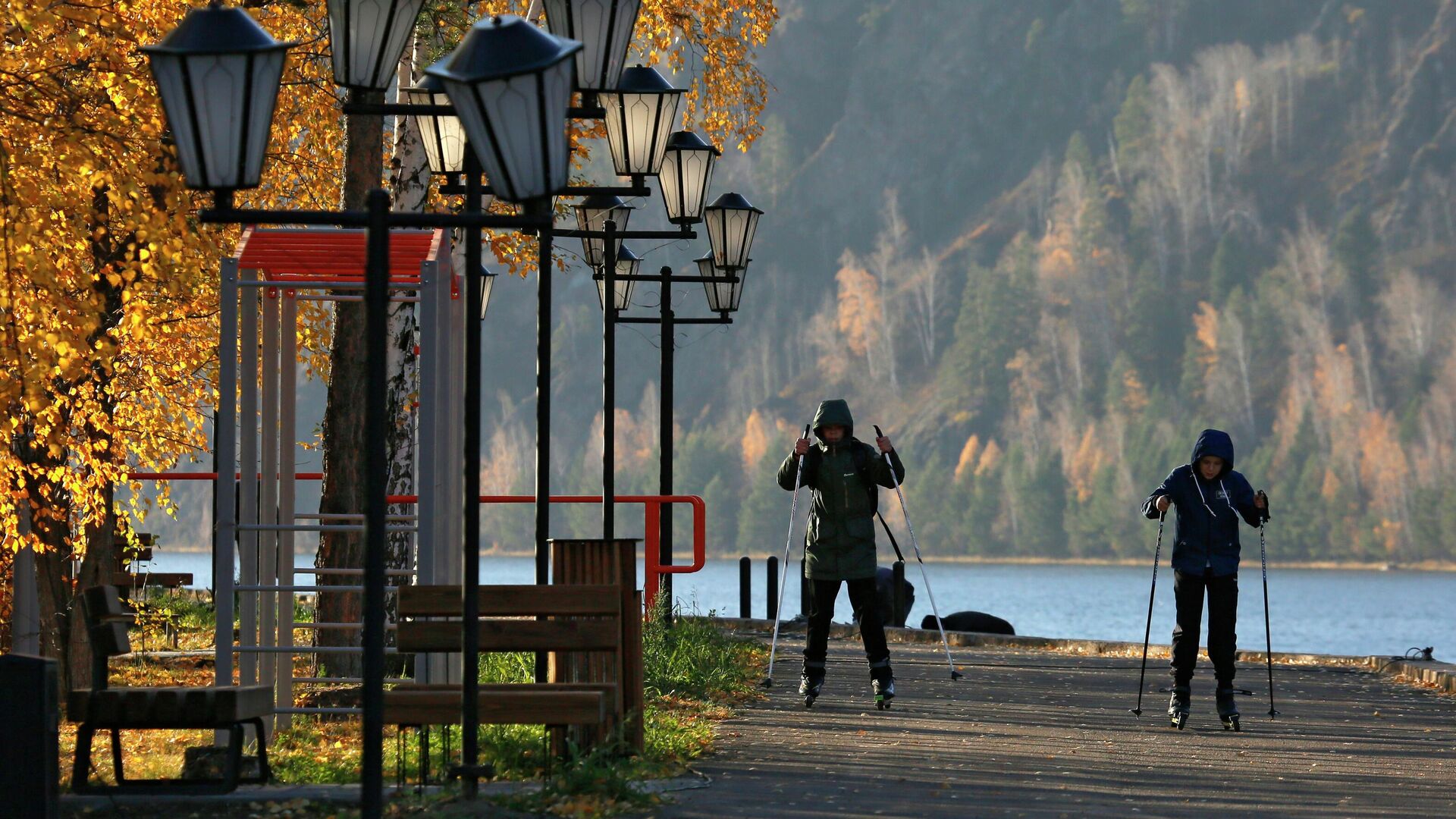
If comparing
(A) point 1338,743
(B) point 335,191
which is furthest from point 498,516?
(A) point 1338,743

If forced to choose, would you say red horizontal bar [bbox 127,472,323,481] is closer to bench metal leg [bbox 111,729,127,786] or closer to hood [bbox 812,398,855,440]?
hood [bbox 812,398,855,440]

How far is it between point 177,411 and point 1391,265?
412 ft

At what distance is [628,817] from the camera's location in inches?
295

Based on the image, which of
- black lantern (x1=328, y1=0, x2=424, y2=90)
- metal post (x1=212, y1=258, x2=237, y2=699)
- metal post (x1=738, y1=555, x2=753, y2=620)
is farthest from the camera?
metal post (x1=738, y1=555, x2=753, y2=620)

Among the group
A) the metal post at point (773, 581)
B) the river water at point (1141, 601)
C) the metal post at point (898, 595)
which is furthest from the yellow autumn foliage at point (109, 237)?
the river water at point (1141, 601)

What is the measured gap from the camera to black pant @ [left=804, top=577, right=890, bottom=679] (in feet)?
39.2

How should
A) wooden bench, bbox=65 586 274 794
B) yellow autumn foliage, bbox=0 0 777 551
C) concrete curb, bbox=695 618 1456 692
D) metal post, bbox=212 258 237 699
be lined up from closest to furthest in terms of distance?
wooden bench, bbox=65 586 274 794
yellow autumn foliage, bbox=0 0 777 551
metal post, bbox=212 258 237 699
concrete curb, bbox=695 618 1456 692

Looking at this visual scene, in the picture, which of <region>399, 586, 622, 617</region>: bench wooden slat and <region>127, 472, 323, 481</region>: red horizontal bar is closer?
<region>399, 586, 622, 617</region>: bench wooden slat

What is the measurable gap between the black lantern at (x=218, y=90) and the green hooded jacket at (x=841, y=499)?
5.36 m

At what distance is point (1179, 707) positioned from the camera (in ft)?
37.3

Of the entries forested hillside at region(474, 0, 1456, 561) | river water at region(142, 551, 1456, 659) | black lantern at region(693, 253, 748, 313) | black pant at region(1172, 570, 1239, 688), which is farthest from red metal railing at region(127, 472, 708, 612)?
forested hillside at region(474, 0, 1456, 561)

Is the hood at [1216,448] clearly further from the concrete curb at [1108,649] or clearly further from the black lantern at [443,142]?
the black lantern at [443,142]

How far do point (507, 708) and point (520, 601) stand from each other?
726 mm

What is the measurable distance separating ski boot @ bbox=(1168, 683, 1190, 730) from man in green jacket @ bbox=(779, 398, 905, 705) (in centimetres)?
169
